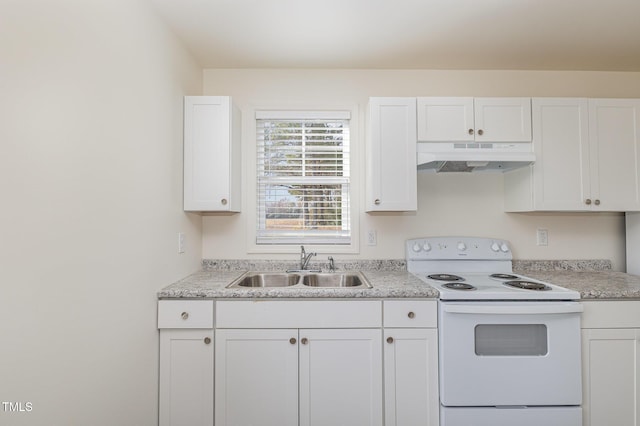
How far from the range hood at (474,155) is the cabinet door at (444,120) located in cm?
5

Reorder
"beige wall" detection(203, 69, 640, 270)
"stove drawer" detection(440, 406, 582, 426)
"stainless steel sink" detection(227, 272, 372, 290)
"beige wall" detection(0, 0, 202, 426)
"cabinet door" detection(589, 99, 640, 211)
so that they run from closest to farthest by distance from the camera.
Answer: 1. "beige wall" detection(0, 0, 202, 426)
2. "stove drawer" detection(440, 406, 582, 426)
3. "cabinet door" detection(589, 99, 640, 211)
4. "stainless steel sink" detection(227, 272, 372, 290)
5. "beige wall" detection(203, 69, 640, 270)

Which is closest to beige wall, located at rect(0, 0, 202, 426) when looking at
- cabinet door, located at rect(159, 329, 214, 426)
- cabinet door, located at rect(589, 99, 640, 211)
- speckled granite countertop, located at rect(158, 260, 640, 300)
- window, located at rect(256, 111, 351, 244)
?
cabinet door, located at rect(159, 329, 214, 426)

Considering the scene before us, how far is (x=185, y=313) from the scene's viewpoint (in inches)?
64.7

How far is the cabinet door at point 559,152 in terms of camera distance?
201 cm

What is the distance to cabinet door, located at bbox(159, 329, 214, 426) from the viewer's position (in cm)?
162

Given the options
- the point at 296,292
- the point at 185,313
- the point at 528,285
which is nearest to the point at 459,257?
the point at 528,285

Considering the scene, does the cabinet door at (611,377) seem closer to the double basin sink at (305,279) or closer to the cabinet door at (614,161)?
the cabinet door at (614,161)

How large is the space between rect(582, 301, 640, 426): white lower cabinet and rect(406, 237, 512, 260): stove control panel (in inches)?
24.9

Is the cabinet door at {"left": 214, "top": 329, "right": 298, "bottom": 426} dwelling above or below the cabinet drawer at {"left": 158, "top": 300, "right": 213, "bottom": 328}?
below

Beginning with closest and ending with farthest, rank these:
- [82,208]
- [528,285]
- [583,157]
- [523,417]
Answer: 1. [82,208]
2. [523,417]
3. [528,285]
4. [583,157]

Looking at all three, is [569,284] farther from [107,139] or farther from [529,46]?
[107,139]

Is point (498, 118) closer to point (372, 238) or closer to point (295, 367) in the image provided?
point (372, 238)

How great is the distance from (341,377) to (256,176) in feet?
5.02

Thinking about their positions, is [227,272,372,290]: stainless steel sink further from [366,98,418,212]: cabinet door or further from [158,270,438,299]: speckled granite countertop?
[366,98,418,212]: cabinet door
